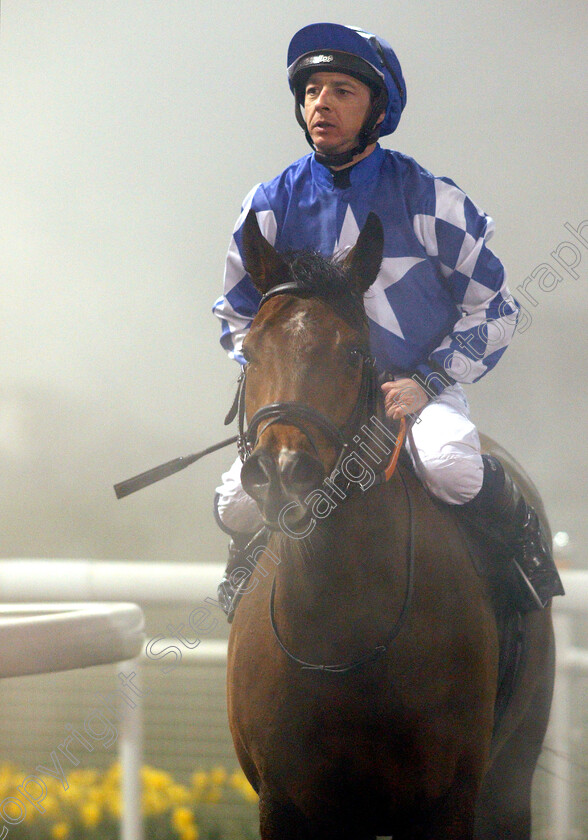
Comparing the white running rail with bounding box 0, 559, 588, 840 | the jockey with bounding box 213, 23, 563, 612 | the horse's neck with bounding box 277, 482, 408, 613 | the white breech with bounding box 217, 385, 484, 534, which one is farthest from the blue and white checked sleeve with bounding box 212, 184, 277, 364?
the white running rail with bounding box 0, 559, 588, 840

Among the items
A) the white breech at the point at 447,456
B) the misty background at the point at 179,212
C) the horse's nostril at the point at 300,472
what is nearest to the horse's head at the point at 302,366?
the horse's nostril at the point at 300,472

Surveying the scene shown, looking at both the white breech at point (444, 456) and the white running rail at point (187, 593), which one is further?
the white running rail at point (187, 593)

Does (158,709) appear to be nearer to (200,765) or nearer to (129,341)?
(200,765)

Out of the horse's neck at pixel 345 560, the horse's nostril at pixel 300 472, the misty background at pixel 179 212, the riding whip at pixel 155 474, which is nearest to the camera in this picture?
the horse's nostril at pixel 300 472

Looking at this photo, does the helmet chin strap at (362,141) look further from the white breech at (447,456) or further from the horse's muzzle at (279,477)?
the horse's muzzle at (279,477)

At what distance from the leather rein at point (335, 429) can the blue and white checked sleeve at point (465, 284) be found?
0.16m

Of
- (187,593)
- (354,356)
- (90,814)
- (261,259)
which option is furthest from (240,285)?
(90,814)

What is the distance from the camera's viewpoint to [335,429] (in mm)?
749

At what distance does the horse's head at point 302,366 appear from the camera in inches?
28.1

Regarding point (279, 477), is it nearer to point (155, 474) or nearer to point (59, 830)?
point (155, 474)

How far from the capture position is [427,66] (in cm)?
133

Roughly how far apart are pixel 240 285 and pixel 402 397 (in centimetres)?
31

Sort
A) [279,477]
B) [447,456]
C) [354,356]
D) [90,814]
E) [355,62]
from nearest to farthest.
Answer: [279,477]
[354,356]
[447,456]
[355,62]
[90,814]

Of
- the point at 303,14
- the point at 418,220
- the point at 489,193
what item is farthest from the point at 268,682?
the point at 303,14
